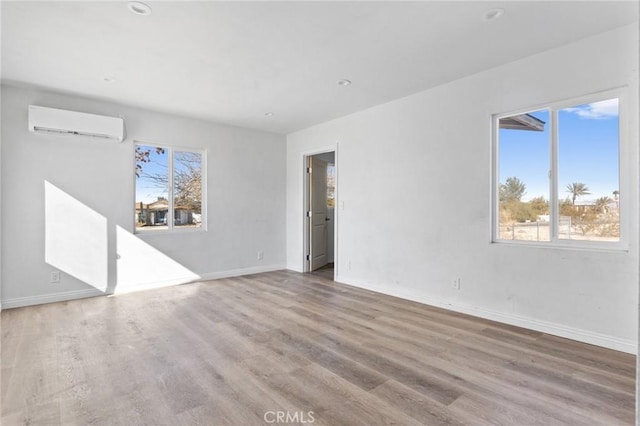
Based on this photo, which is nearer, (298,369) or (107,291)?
(298,369)

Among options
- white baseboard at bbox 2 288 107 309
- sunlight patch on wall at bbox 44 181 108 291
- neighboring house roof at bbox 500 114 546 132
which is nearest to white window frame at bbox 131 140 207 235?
sunlight patch on wall at bbox 44 181 108 291

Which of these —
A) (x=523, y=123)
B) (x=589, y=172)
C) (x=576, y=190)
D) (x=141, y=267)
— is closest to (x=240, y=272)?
(x=141, y=267)

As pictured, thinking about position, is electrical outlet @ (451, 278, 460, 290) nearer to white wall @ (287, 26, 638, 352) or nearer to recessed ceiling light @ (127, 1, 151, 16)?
white wall @ (287, 26, 638, 352)

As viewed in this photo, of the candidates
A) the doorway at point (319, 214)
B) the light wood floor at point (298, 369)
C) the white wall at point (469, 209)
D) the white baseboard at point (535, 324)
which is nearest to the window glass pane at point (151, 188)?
the light wood floor at point (298, 369)

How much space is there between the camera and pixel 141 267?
4633 millimetres

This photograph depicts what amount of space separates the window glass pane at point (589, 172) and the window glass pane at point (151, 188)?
5075 mm

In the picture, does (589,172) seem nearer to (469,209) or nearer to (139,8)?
(469,209)

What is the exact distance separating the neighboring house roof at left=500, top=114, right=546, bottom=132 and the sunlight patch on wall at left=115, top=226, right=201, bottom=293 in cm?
480

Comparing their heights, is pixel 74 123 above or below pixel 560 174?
above

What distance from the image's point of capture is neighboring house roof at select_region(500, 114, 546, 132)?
3.15m

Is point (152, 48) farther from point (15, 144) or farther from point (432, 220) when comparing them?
point (432, 220)

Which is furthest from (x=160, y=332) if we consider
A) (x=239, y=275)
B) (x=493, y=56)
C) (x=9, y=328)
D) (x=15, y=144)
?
(x=493, y=56)

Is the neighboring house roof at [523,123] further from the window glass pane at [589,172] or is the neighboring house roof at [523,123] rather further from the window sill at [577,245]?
the window sill at [577,245]

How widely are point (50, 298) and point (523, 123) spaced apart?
19.2ft
